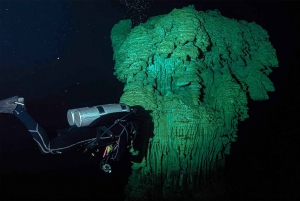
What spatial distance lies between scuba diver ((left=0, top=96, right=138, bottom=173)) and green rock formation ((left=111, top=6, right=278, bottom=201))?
87 centimetres

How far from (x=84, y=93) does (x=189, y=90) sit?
452 centimetres

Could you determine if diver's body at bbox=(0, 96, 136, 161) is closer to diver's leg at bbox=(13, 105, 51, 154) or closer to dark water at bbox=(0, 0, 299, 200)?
diver's leg at bbox=(13, 105, 51, 154)

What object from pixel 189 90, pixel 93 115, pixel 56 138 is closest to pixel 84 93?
pixel 189 90

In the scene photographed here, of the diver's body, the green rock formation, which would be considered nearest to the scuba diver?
the diver's body

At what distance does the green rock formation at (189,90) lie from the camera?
374 centimetres

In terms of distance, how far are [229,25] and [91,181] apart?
7571 mm

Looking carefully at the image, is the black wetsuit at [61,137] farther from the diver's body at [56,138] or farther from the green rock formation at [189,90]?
the green rock formation at [189,90]

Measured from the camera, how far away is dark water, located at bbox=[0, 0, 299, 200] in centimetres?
651

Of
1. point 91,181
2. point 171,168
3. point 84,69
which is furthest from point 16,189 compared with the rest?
point 171,168

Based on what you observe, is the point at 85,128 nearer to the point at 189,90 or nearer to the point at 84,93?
the point at 189,90

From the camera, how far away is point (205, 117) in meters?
3.76

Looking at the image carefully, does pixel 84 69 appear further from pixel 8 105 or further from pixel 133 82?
pixel 8 105

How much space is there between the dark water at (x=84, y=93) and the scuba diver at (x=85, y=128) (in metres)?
4.08

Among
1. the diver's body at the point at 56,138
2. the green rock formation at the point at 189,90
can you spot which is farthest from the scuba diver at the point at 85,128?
the green rock formation at the point at 189,90
